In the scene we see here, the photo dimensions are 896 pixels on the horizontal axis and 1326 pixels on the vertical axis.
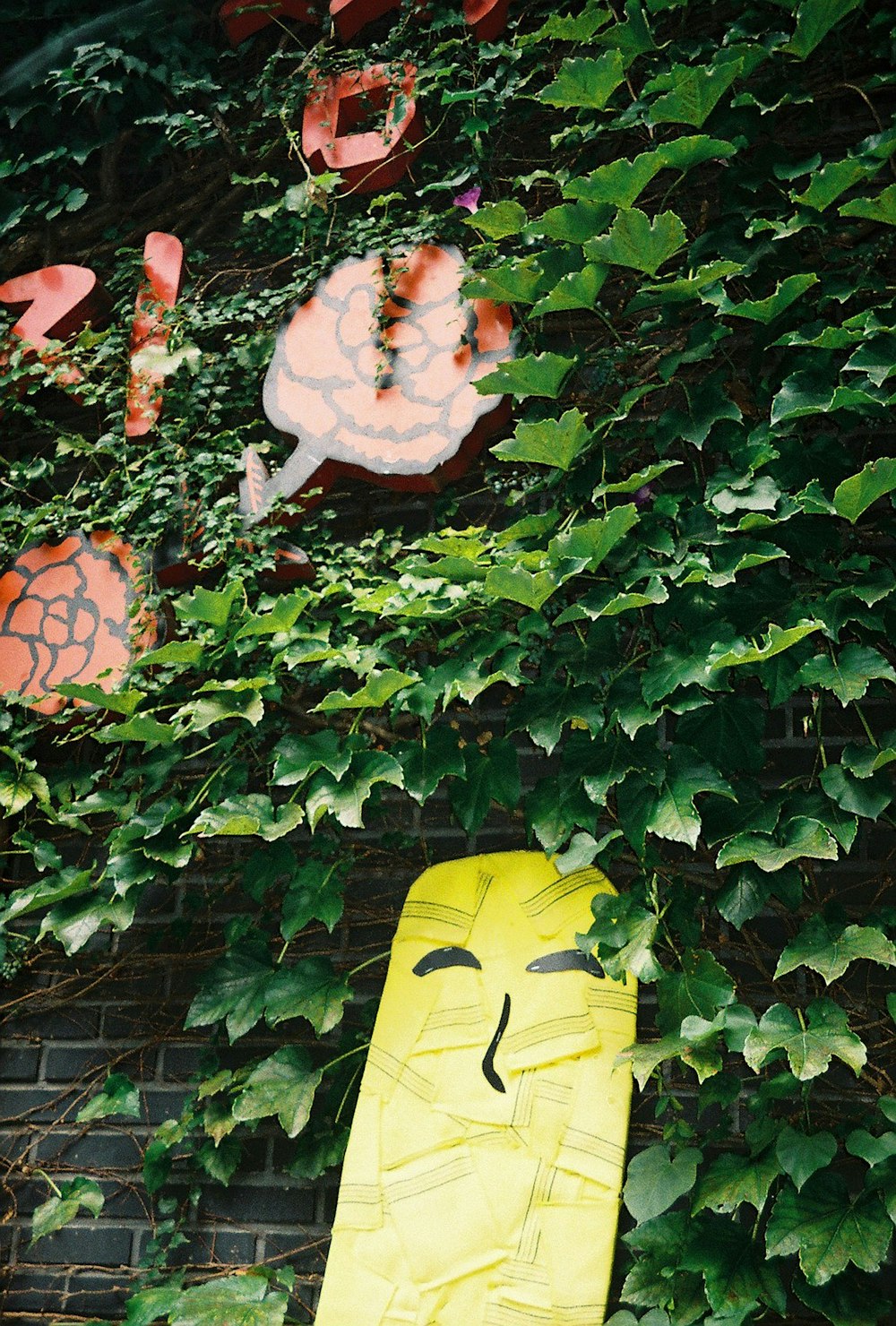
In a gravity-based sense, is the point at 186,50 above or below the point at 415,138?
above

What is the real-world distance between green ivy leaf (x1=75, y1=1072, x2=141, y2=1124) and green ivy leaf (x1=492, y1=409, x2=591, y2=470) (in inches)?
47.5

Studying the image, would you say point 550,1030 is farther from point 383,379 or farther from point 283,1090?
point 383,379

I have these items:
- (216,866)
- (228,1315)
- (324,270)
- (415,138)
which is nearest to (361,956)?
(216,866)

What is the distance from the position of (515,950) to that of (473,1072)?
181mm

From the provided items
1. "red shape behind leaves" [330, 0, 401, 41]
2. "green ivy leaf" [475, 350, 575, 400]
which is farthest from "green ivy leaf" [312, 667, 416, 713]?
"red shape behind leaves" [330, 0, 401, 41]

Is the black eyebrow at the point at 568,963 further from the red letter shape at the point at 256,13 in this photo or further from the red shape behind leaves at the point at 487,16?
the red letter shape at the point at 256,13

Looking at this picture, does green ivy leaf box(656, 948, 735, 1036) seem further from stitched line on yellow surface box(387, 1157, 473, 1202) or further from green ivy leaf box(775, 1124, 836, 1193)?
stitched line on yellow surface box(387, 1157, 473, 1202)

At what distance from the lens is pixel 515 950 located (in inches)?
66.4

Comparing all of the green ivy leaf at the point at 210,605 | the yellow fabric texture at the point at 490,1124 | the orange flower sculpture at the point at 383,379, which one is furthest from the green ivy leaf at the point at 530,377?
the yellow fabric texture at the point at 490,1124

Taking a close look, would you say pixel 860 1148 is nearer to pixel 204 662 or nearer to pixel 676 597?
pixel 676 597

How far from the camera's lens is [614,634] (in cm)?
170

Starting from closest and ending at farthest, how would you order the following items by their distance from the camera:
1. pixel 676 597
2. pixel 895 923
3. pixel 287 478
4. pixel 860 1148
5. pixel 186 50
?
pixel 860 1148
pixel 895 923
pixel 676 597
pixel 287 478
pixel 186 50

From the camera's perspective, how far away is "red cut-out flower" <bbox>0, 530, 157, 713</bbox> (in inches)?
81.7

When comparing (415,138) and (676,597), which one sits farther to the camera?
(415,138)
